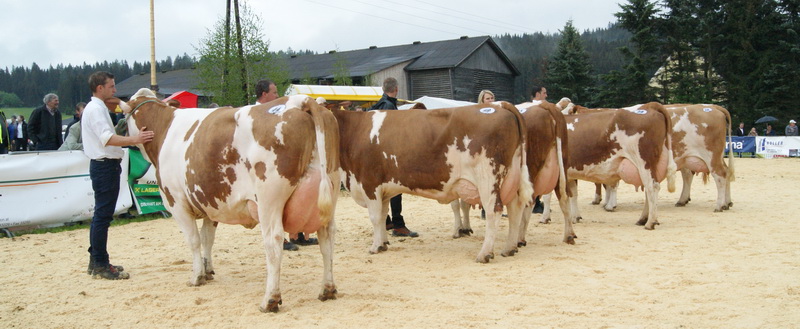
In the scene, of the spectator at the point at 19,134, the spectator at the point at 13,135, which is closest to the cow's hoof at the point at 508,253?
the spectator at the point at 19,134

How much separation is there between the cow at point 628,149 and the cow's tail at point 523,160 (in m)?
2.71

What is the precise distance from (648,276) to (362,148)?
3.61 m

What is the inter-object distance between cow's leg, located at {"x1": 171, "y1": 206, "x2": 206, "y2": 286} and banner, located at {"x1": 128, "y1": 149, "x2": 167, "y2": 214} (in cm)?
553

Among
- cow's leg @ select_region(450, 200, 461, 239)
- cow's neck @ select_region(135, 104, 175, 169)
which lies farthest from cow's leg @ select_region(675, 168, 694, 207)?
cow's neck @ select_region(135, 104, 175, 169)

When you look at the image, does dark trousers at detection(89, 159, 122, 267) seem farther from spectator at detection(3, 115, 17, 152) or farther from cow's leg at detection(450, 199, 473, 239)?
spectator at detection(3, 115, 17, 152)

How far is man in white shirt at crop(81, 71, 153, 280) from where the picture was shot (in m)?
6.16

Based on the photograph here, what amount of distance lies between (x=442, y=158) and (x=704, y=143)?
20.8 ft

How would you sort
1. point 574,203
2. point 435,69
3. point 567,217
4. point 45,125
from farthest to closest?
point 435,69, point 45,125, point 574,203, point 567,217

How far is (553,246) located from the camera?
7.96m

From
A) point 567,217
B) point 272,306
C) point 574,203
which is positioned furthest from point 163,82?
point 272,306

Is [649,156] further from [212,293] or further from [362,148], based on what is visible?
[212,293]

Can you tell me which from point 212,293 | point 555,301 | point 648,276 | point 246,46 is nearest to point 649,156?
point 648,276

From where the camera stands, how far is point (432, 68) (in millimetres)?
42688

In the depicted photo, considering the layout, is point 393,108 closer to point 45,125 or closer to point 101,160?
point 101,160
